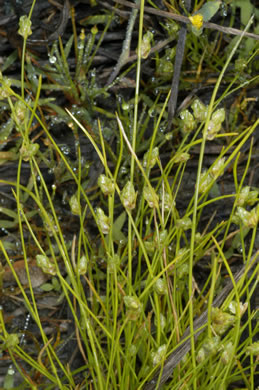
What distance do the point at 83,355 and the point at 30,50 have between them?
0.49 m

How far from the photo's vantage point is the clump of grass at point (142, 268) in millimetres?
597

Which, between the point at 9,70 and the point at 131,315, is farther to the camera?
the point at 9,70

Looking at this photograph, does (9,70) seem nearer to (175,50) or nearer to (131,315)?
(175,50)

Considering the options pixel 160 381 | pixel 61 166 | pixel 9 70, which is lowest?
pixel 160 381

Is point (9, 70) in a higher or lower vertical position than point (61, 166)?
higher

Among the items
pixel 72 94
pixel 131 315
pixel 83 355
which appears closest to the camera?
pixel 131 315

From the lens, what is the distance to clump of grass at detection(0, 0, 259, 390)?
0.60m

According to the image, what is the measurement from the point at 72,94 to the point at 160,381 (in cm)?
47

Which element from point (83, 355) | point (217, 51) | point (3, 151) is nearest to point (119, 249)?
point (83, 355)

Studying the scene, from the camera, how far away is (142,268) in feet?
2.78

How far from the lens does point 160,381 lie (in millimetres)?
650

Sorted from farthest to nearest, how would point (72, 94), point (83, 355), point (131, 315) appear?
point (72, 94), point (83, 355), point (131, 315)

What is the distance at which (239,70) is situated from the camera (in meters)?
0.85

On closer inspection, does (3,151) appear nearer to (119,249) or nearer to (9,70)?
(9,70)
